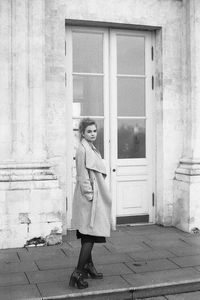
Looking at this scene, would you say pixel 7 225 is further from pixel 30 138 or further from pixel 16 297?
pixel 16 297

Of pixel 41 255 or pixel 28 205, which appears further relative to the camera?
pixel 28 205

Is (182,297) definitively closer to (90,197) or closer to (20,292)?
(90,197)

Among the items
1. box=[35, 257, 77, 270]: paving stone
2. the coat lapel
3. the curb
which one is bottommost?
the curb

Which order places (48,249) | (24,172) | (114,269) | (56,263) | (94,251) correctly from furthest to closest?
(24,172)
(48,249)
(94,251)
(56,263)
(114,269)

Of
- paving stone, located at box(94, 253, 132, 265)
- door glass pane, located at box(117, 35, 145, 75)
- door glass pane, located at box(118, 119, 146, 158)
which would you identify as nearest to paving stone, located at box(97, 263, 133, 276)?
paving stone, located at box(94, 253, 132, 265)

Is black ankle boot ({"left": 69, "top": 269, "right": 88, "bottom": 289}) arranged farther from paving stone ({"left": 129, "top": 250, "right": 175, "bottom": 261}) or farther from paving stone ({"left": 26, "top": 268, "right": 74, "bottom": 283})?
paving stone ({"left": 129, "top": 250, "right": 175, "bottom": 261})

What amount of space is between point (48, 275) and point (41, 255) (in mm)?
936

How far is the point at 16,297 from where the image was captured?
4.50 m

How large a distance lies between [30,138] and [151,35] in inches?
121

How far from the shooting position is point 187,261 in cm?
579

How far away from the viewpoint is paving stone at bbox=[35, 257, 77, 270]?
555 centimetres

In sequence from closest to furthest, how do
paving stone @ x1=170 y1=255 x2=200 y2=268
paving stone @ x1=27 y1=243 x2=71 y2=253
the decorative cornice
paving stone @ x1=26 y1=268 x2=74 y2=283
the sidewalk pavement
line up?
1. the sidewalk pavement
2. paving stone @ x1=26 y1=268 x2=74 y2=283
3. paving stone @ x1=170 y1=255 x2=200 y2=268
4. paving stone @ x1=27 y1=243 x2=71 y2=253
5. the decorative cornice

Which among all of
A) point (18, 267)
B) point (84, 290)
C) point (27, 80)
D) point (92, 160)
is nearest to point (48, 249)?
point (18, 267)

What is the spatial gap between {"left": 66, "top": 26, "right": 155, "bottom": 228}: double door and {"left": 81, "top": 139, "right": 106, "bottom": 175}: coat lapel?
108 inches
